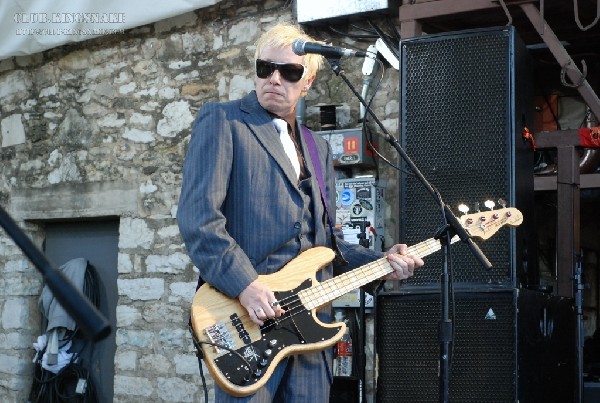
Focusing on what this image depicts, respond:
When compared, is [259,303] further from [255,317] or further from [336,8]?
[336,8]

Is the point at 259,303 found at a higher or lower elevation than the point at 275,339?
higher

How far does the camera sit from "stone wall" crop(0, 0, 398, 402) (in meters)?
6.24

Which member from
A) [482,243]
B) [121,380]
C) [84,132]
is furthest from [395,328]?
[84,132]

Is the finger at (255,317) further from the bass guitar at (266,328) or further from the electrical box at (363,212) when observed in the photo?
the electrical box at (363,212)

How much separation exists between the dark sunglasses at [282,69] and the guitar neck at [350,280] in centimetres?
70

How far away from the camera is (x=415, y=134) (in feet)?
14.5

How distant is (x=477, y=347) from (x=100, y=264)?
11.8 feet

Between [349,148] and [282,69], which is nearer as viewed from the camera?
[282,69]

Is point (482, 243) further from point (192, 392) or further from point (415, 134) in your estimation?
point (192, 392)

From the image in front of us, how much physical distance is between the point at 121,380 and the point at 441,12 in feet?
10.8

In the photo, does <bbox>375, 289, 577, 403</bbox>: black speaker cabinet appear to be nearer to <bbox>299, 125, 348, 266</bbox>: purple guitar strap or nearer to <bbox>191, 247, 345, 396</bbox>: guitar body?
<bbox>299, 125, 348, 266</bbox>: purple guitar strap

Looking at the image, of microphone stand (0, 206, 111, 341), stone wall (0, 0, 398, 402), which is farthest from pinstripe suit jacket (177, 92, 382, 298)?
stone wall (0, 0, 398, 402)

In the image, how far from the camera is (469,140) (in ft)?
14.1

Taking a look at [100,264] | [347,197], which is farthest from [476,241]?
[100,264]
